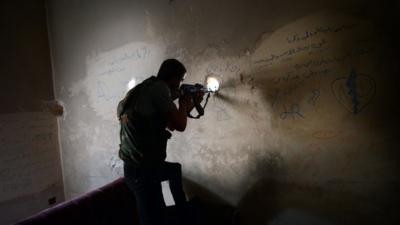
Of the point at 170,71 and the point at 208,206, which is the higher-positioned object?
the point at 170,71

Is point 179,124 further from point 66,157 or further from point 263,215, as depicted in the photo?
point 66,157

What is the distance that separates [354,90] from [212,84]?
0.83m

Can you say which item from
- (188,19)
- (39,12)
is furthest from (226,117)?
(39,12)

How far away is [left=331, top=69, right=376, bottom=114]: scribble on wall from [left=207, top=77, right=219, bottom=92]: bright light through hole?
699 mm

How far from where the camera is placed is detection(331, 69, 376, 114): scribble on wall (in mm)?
1343

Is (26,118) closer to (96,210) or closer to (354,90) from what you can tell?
(96,210)

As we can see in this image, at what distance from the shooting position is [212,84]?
1.82m

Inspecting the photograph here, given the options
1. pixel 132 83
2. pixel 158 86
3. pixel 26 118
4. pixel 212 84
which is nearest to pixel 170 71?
pixel 158 86

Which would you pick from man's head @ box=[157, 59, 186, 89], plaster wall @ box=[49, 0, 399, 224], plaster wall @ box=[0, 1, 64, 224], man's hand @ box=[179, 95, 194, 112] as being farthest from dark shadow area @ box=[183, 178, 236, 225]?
plaster wall @ box=[0, 1, 64, 224]

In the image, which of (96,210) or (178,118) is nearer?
(178,118)

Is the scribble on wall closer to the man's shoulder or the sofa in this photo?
the man's shoulder

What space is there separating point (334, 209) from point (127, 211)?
125 centimetres

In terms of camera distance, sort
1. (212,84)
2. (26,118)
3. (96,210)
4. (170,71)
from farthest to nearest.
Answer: (26,118) → (212,84) → (96,210) → (170,71)

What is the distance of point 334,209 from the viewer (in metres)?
1.48
